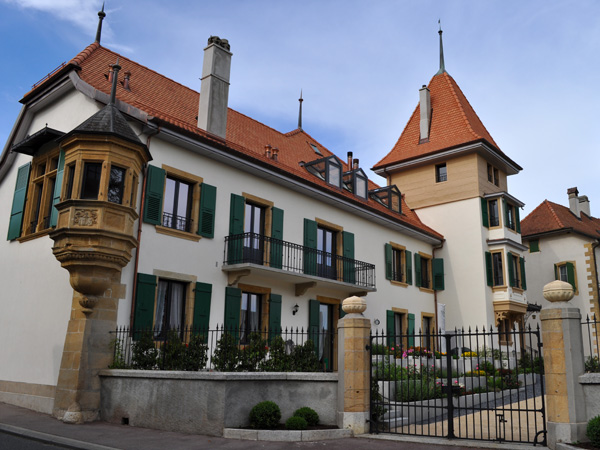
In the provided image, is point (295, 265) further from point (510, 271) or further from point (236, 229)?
point (510, 271)

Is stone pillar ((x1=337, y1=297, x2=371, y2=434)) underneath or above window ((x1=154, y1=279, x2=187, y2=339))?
underneath

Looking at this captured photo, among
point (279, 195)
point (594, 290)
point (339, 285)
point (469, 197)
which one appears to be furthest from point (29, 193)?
point (594, 290)

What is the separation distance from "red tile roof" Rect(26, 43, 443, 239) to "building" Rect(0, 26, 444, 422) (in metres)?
0.10

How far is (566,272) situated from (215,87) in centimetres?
2512

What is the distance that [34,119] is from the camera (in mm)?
17391

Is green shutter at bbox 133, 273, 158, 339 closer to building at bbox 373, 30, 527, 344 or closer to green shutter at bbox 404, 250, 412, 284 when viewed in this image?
green shutter at bbox 404, 250, 412, 284

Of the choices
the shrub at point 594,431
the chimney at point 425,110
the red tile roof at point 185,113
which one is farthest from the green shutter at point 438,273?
the shrub at point 594,431

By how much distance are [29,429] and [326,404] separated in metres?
5.65

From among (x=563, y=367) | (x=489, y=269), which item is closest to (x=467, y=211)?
(x=489, y=269)

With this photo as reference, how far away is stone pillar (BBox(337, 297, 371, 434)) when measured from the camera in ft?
34.8

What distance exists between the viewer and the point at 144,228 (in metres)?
14.1

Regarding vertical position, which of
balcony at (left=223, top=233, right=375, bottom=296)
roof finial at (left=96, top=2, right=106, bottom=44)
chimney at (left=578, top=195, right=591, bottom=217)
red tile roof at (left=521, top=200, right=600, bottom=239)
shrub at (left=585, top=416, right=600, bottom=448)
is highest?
chimney at (left=578, top=195, right=591, bottom=217)

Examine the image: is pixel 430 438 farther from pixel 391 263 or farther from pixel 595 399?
pixel 391 263

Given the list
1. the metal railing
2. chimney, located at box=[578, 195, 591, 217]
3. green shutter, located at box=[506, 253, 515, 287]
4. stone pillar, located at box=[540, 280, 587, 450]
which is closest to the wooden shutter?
the metal railing
